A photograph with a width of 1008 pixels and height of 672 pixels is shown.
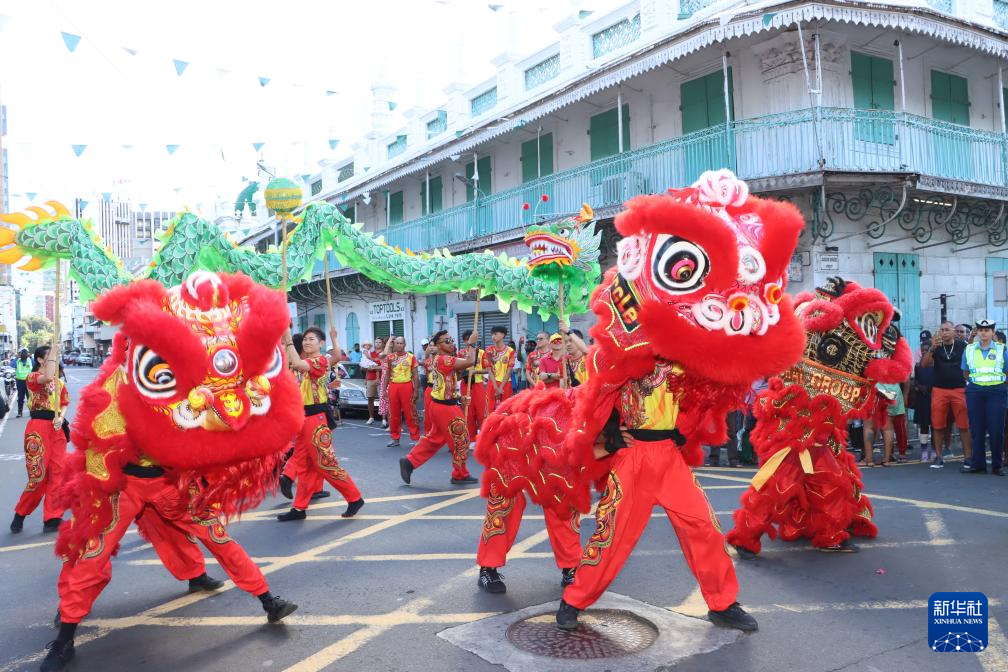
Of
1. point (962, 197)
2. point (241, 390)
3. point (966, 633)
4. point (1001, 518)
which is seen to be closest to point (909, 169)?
point (962, 197)

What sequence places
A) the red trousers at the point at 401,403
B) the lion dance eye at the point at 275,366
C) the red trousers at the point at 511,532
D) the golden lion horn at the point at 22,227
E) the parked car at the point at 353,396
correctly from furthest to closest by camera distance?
the parked car at the point at 353,396, the red trousers at the point at 401,403, the golden lion horn at the point at 22,227, the red trousers at the point at 511,532, the lion dance eye at the point at 275,366

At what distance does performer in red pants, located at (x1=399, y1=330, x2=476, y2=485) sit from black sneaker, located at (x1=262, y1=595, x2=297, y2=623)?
391 centimetres

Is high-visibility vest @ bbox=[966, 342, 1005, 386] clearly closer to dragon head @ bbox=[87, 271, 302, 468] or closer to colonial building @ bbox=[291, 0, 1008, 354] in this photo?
colonial building @ bbox=[291, 0, 1008, 354]

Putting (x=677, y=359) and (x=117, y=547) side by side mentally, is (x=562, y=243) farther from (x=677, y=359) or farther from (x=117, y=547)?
(x=117, y=547)

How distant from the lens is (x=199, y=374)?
369cm

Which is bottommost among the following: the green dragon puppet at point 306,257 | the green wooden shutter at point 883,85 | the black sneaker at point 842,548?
the black sneaker at point 842,548

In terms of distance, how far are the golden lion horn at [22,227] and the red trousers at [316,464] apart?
2.60m

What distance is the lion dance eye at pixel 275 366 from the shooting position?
3929mm

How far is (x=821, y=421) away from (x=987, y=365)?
4.13 metres

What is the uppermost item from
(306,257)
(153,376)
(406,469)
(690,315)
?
(306,257)

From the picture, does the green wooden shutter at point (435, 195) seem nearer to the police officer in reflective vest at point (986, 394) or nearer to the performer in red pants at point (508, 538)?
the police officer in reflective vest at point (986, 394)

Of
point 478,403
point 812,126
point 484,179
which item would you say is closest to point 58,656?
point 478,403

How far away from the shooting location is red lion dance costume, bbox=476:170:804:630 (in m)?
3.54

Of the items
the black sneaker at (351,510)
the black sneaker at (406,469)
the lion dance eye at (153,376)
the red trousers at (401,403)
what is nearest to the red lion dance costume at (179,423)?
the lion dance eye at (153,376)
